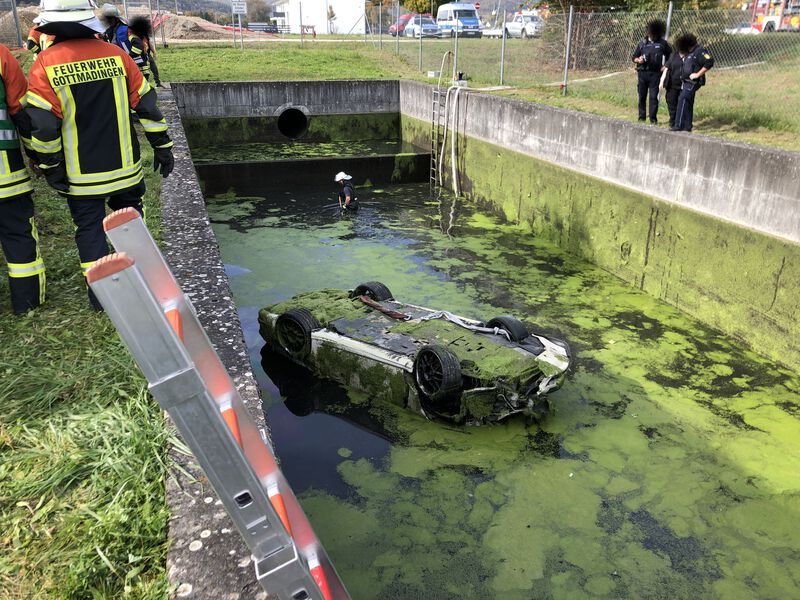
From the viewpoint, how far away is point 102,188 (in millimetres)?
3867

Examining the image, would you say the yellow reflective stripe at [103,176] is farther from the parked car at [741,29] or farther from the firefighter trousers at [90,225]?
the parked car at [741,29]

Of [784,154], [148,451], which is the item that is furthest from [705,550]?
[784,154]

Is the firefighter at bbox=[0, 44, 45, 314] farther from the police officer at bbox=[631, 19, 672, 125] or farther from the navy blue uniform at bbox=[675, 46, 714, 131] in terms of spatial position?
the police officer at bbox=[631, 19, 672, 125]

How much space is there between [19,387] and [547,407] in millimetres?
3861

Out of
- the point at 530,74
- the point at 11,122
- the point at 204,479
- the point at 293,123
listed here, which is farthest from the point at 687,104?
the point at 293,123

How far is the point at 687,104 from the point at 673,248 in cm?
192

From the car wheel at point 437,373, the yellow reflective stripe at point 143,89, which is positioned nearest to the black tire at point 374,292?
the car wheel at point 437,373

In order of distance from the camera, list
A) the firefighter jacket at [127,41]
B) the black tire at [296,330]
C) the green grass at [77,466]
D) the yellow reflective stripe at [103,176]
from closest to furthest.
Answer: the green grass at [77,466], the yellow reflective stripe at [103,176], the black tire at [296,330], the firefighter jacket at [127,41]

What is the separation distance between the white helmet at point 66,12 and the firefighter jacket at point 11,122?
0.39 m

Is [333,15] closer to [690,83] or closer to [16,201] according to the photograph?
[690,83]

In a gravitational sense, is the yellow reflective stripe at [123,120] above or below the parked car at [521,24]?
below

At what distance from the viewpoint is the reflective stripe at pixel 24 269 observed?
12.5ft

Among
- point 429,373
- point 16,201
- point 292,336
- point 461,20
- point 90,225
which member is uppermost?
point 461,20

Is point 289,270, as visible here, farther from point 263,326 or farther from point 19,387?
point 19,387
